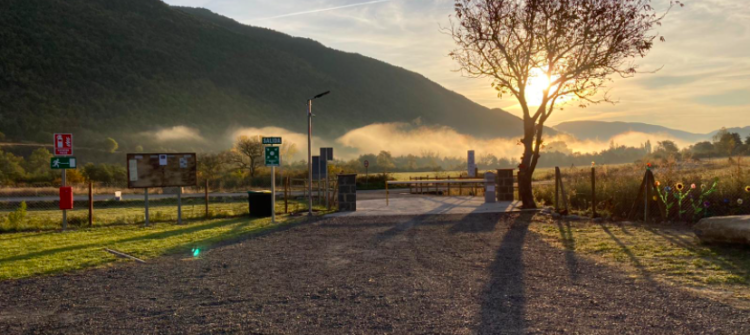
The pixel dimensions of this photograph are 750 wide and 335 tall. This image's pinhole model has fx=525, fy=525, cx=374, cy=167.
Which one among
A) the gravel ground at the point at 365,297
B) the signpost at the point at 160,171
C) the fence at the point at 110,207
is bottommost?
the gravel ground at the point at 365,297

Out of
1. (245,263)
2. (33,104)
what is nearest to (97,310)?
(245,263)

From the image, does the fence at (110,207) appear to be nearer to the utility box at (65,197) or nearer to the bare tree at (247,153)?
the utility box at (65,197)

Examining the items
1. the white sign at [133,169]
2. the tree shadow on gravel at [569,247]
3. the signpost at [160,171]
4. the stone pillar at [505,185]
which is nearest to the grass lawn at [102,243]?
the signpost at [160,171]

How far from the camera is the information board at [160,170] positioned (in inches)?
629

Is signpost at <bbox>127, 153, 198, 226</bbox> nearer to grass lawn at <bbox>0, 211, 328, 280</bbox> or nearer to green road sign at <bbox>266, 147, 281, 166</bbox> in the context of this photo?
grass lawn at <bbox>0, 211, 328, 280</bbox>

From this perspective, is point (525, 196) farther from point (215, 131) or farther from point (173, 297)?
point (215, 131)

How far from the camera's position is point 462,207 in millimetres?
19844

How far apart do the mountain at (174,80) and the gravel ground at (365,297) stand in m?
64.9

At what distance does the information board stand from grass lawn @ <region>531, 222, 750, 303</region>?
34.7 feet

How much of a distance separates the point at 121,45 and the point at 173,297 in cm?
9145

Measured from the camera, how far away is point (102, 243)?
1221 centimetres

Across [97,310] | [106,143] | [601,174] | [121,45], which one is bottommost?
[97,310]

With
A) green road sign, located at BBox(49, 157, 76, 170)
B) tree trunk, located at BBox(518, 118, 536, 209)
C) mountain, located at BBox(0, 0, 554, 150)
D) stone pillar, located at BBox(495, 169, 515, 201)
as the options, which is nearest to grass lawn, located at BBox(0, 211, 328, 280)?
green road sign, located at BBox(49, 157, 76, 170)

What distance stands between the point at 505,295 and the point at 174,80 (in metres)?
91.4
